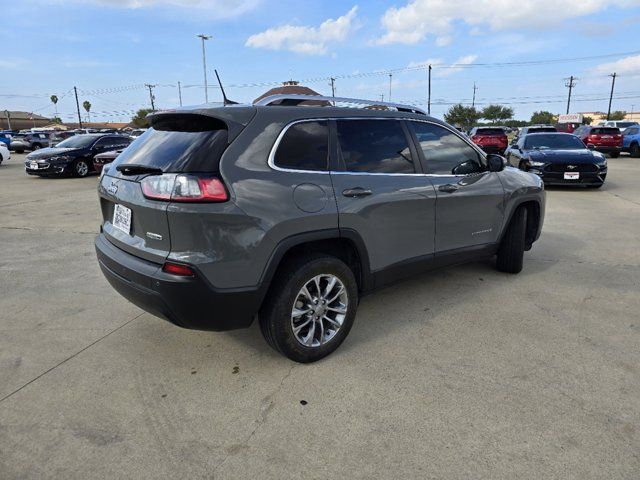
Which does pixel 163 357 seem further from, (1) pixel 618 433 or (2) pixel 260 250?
(1) pixel 618 433

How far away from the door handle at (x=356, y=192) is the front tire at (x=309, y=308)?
448mm

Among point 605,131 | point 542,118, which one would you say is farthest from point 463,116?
point 605,131

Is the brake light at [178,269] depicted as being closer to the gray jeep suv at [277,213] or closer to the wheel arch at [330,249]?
the gray jeep suv at [277,213]

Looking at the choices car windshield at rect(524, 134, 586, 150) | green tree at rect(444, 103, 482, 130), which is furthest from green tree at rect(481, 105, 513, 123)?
car windshield at rect(524, 134, 586, 150)

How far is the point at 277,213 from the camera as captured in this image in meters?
2.72

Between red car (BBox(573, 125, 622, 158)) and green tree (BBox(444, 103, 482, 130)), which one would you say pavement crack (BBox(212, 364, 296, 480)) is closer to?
red car (BBox(573, 125, 622, 158))

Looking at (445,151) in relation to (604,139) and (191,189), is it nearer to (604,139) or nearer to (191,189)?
(191,189)

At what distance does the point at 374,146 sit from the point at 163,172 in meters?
1.55

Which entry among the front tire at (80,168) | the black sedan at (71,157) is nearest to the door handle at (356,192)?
the black sedan at (71,157)

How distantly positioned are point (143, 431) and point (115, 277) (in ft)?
3.41

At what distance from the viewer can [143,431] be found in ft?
8.02

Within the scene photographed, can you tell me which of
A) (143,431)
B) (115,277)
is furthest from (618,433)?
(115,277)

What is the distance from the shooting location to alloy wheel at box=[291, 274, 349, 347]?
301 centimetres

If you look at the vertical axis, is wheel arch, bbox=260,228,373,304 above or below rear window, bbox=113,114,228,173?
below
